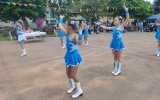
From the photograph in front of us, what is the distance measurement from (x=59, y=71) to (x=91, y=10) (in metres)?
26.5

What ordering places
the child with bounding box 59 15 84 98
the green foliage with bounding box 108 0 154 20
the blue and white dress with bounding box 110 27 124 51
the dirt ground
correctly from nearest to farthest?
the child with bounding box 59 15 84 98
the dirt ground
the blue and white dress with bounding box 110 27 124 51
the green foliage with bounding box 108 0 154 20

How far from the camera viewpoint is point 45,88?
19.4 ft

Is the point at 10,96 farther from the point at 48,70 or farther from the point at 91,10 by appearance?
the point at 91,10

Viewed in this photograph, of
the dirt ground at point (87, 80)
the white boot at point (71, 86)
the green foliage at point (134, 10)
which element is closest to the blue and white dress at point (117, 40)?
the dirt ground at point (87, 80)

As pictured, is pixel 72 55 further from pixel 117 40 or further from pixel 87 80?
pixel 117 40

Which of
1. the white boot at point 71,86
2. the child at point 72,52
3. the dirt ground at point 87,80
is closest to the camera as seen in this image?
the child at point 72,52

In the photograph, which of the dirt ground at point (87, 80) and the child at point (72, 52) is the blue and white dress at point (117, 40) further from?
the child at point (72, 52)

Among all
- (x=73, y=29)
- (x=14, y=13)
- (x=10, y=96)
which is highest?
(x=14, y=13)

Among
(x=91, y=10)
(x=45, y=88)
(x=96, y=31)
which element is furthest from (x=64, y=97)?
(x=91, y=10)

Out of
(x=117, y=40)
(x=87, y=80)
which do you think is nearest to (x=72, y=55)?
(x=87, y=80)

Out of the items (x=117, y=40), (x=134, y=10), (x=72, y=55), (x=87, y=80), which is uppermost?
(x=134, y=10)

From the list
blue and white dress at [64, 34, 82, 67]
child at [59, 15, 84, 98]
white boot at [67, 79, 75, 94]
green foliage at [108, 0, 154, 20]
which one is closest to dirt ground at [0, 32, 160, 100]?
white boot at [67, 79, 75, 94]

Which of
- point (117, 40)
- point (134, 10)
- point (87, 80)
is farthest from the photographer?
point (134, 10)

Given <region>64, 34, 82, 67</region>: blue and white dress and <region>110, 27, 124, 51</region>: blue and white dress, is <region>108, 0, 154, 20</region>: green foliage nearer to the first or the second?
<region>110, 27, 124, 51</region>: blue and white dress
